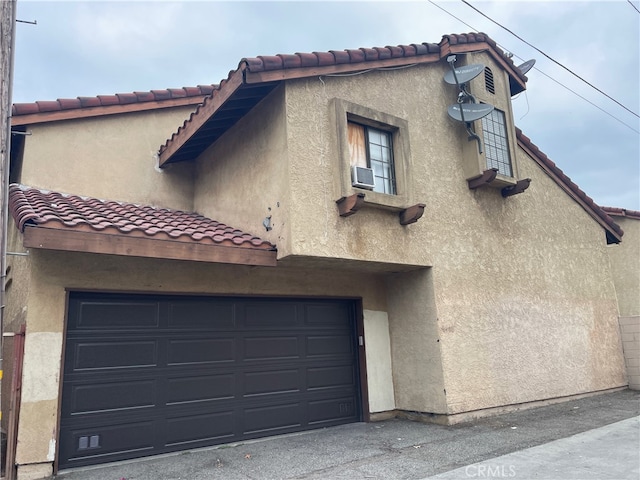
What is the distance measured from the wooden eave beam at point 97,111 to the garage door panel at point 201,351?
4.41m

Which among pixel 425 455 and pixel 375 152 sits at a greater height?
pixel 375 152

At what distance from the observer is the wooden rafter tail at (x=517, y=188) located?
9.30 m

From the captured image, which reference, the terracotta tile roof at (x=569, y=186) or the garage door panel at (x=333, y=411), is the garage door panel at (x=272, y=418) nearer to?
the garage door panel at (x=333, y=411)

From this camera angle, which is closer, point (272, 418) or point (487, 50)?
point (272, 418)

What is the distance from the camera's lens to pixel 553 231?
1055 cm

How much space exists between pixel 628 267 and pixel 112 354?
14.3 m

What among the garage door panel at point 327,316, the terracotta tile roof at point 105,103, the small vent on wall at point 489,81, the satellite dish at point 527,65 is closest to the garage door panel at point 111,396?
the garage door panel at point 327,316

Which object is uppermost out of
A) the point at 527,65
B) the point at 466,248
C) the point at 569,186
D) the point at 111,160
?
the point at 527,65

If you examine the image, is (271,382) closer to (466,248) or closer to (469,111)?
(466,248)

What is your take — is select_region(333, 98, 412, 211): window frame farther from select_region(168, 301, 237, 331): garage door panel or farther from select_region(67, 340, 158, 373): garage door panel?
select_region(67, 340, 158, 373): garage door panel

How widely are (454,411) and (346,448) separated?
2.15m

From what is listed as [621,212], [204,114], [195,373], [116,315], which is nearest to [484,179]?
[204,114]

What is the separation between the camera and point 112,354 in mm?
6398

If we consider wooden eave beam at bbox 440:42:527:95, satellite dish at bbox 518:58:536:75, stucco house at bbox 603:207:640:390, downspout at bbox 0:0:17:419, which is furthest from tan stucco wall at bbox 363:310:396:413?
stucco house at bbox 603:207:640:390
